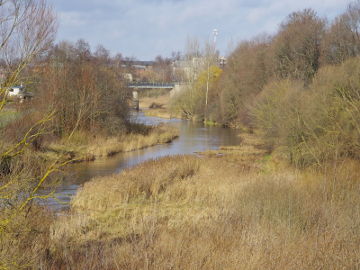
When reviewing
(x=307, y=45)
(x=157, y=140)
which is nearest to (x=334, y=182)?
(x=157, y=140)

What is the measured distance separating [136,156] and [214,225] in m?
16.3

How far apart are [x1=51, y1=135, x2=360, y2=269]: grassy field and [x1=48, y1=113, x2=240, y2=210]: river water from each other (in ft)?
4.55

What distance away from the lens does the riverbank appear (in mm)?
22719

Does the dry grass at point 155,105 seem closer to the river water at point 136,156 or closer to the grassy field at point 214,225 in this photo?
the river water at point 136,156

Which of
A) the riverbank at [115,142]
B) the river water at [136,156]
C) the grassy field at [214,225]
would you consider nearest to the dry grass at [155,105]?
the river water at [136,156]

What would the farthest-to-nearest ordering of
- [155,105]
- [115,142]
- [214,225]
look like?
[155,105] < [115,142] < [214,225]

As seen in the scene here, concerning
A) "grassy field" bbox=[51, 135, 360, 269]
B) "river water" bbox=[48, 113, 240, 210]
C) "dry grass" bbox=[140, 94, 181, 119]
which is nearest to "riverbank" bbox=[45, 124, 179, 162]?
"river water" bbox=[48, 113, 240, 210]

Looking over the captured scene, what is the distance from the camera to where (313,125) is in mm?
16047

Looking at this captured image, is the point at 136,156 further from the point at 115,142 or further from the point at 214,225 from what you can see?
the point at 214,225

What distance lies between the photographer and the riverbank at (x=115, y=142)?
894 inches

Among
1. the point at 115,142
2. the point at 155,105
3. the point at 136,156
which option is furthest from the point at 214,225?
the point at 155,105

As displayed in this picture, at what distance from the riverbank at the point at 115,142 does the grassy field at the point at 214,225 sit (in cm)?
834

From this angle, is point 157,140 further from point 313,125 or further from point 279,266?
point 279,266

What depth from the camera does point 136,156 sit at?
2436 cm
